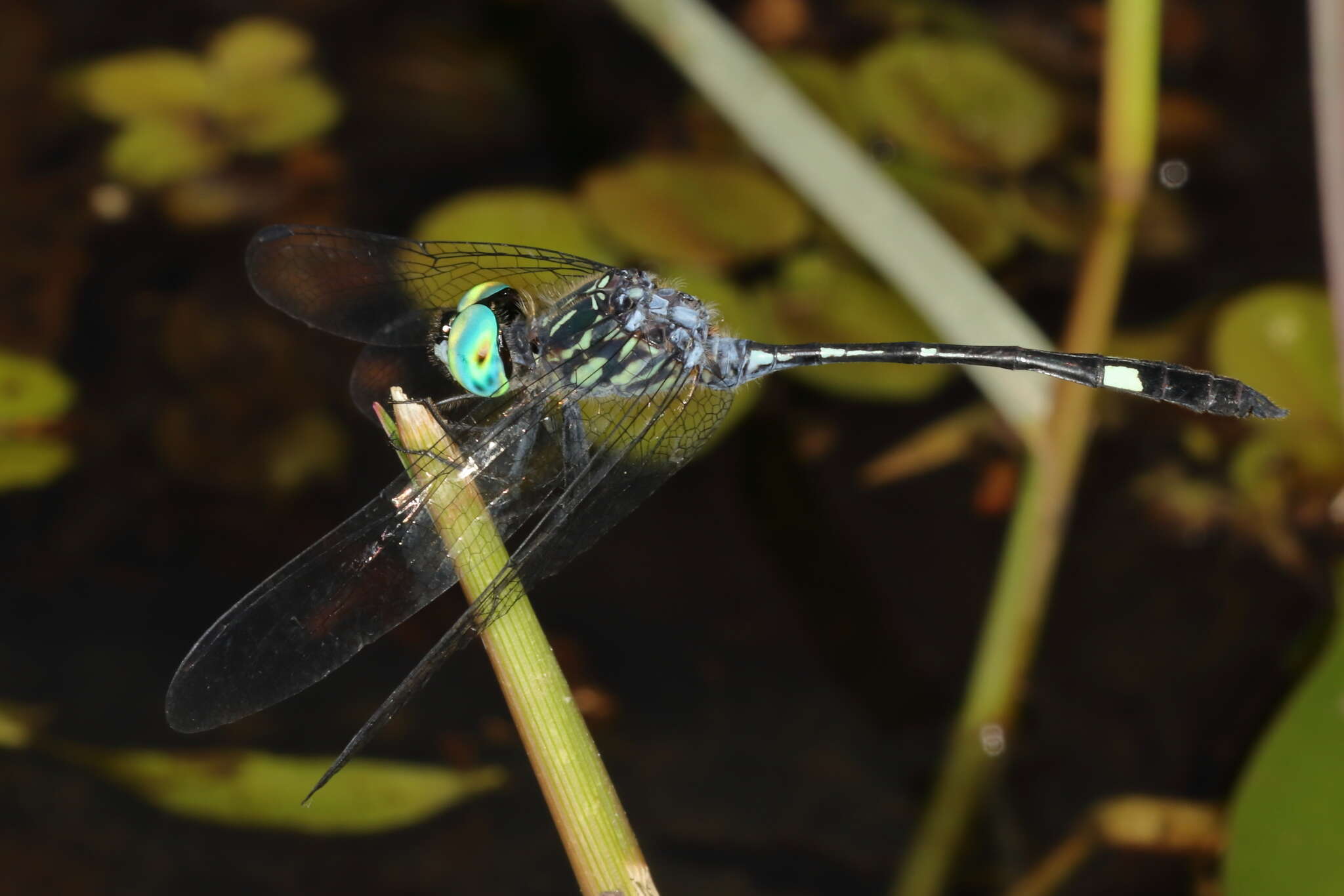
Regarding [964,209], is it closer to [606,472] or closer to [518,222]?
[518,222]

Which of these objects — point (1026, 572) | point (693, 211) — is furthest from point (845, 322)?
point (1026, 572)

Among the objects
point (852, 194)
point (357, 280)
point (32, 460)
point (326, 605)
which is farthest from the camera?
point (32, 460)

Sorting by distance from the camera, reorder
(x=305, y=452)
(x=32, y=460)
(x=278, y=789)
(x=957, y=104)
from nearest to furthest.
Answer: (x=278, y=789) < (x=32, y=460) < (x=305, y=452) < (x=957, y=104)

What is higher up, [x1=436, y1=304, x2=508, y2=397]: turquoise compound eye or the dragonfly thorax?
the dragonfly thorax

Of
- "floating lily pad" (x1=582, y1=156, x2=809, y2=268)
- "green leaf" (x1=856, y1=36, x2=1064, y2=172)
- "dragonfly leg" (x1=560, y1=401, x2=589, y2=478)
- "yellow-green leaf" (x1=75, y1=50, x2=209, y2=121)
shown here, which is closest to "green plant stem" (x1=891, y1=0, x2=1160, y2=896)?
"green leaf" (x1=856, y1=36, x2=1064, y2=172)

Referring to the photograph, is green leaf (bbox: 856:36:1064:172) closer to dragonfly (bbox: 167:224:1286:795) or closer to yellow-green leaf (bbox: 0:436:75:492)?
dragonfly (bbox: 167:224:1286:795)

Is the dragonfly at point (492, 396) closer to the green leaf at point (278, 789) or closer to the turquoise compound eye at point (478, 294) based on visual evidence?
the turquoise compound eye at point (478, 294)

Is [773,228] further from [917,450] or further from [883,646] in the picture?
[883,646]
